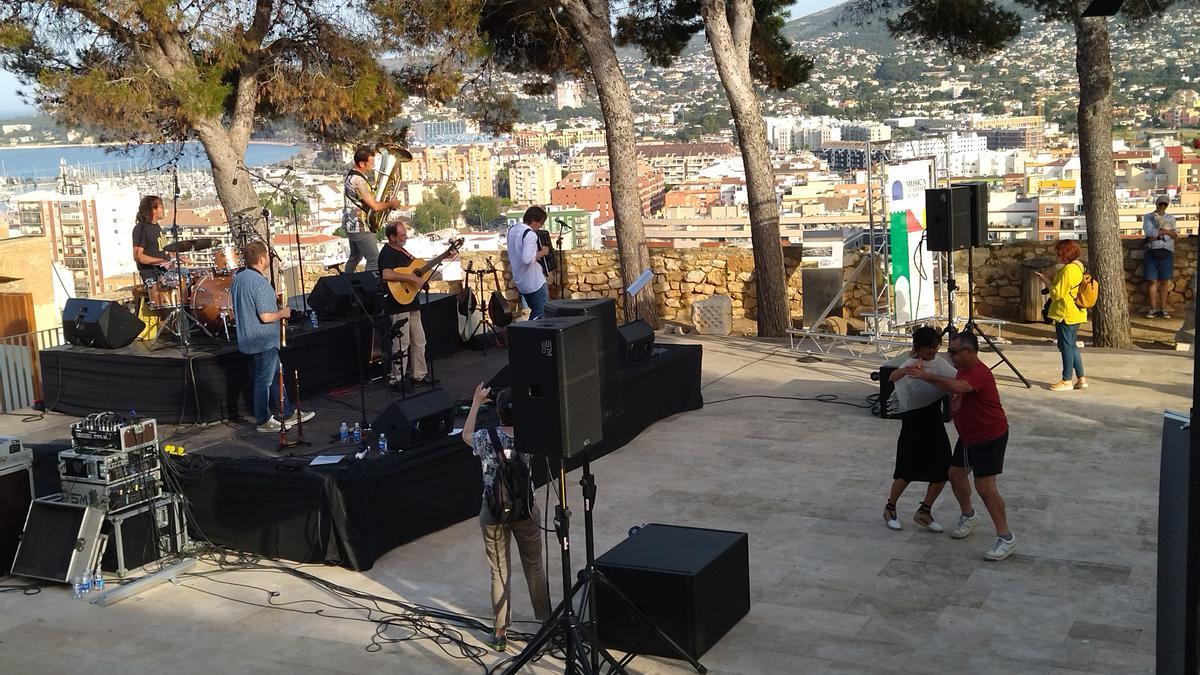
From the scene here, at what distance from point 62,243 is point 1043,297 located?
712 inches

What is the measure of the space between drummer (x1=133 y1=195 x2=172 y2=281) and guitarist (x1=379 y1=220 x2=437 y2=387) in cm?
219

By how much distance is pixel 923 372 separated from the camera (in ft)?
23.2

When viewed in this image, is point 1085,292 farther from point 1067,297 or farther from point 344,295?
point 344,295

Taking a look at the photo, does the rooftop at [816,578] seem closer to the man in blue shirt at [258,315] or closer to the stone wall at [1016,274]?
the man in blue shirt at [258,315]

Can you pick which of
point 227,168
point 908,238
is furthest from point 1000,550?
point 227,168

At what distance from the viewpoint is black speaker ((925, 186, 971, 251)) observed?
10.8 meters

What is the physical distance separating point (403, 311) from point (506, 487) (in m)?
4.94

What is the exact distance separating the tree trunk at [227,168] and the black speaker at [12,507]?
685cm

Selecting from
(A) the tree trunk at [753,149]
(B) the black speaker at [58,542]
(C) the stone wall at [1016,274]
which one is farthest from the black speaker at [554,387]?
(C) the stone wall at [1016,274]

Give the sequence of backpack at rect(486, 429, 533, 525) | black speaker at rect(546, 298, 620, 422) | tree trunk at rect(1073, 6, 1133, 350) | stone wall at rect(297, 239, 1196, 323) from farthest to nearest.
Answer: stone wall at rect(297, 239, 1196, 323)
tree trunk at rect(1073, 6, 1133, 350)
black speaker at rect(546, 298, 620, 422)
backpack at rect(486, 429, 533, 525)

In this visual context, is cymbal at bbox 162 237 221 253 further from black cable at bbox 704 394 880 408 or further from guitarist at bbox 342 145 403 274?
black cable at bbox 704 394 880 408

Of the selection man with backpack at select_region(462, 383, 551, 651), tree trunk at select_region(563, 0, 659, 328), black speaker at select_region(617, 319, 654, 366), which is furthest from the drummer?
man with backpack at select_region(462, 383, 551, 651)

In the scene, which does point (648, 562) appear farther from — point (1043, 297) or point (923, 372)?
point (1043, 297)

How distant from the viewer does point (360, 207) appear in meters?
12.7
